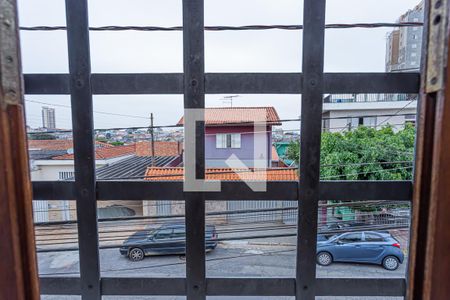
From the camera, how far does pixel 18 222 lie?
1.26ft

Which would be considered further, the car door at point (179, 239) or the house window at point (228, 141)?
the house window at point (228, 141)

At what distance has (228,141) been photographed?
109 inches

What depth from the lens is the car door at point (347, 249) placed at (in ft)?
9.10

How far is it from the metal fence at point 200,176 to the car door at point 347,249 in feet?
6.44

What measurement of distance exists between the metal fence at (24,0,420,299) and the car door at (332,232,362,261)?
1963 millimetres

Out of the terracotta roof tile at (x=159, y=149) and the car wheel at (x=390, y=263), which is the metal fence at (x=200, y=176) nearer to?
the car wheel at (x=390, y=263)

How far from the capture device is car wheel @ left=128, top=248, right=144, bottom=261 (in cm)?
310

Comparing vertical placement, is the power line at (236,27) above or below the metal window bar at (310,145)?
above

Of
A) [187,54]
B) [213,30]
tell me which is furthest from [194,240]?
[213,30]

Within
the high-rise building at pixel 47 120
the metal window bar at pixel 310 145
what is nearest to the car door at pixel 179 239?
the metal window bar at pixel 310 145

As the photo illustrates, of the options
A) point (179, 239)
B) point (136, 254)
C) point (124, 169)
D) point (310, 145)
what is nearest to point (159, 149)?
point (124, 169)

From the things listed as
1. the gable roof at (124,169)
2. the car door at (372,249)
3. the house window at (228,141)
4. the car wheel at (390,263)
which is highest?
the house window at (228,141)

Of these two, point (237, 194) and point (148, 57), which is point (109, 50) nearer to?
point (148, 57)

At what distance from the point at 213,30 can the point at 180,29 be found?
0.12m
